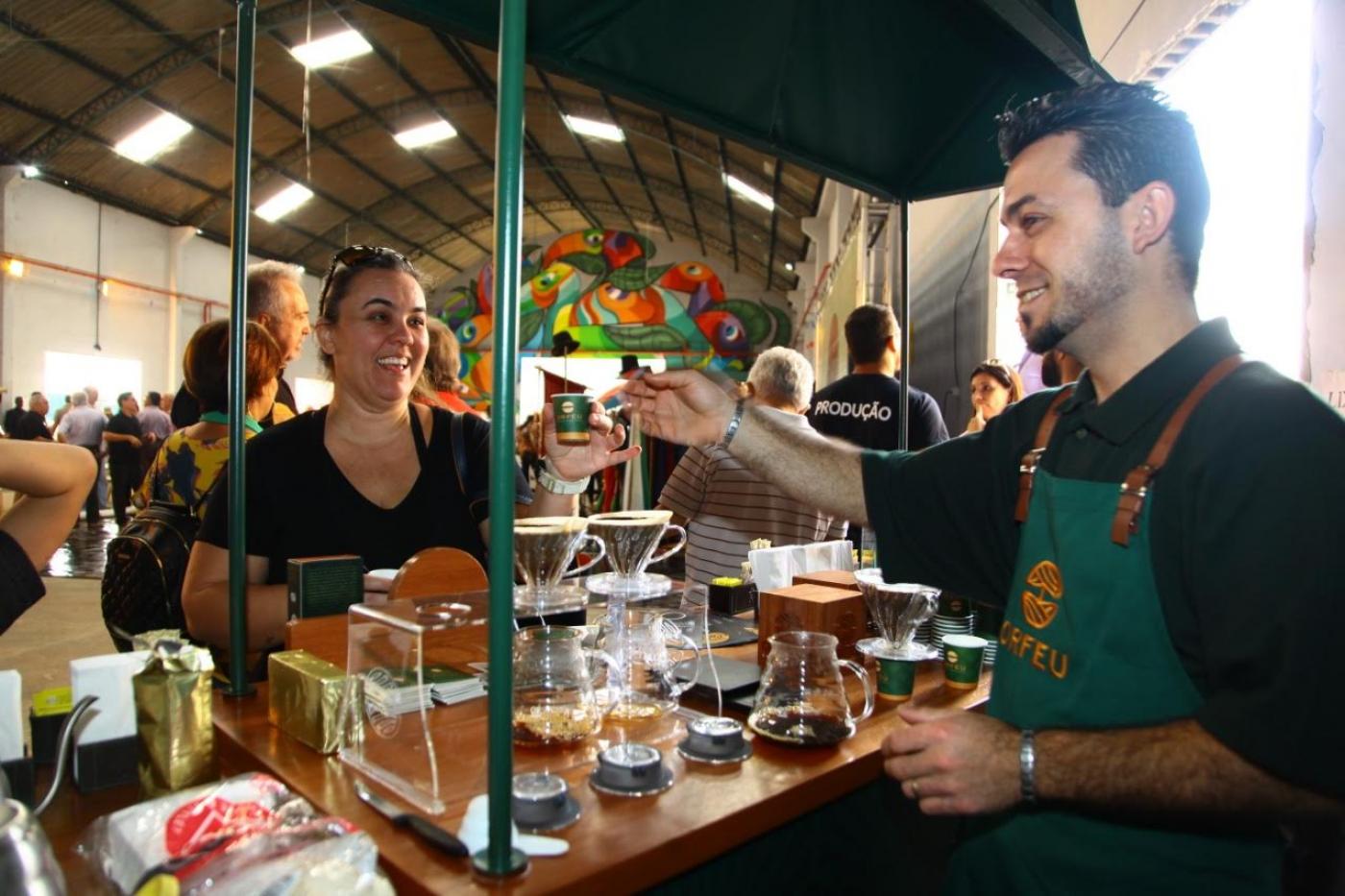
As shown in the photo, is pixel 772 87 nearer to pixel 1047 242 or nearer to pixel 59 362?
pixel 1047 242

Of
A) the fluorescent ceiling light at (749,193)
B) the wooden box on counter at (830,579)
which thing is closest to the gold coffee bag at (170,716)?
the wooden box on counter at (830,579)

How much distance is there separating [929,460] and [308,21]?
9.98 meters

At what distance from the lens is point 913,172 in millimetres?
2455

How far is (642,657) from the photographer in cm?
145

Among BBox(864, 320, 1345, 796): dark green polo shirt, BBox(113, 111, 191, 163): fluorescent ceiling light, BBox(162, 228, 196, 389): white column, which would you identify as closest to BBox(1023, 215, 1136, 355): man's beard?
BBox(864, 320, 1345, 796): dark green polo shirt

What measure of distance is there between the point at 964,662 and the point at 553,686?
0.80 metres

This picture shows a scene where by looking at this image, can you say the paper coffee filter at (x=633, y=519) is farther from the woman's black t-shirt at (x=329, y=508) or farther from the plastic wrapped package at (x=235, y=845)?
the plastic wrapped package at (x=235, y=845)

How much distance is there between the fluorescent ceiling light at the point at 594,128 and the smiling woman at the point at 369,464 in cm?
1127

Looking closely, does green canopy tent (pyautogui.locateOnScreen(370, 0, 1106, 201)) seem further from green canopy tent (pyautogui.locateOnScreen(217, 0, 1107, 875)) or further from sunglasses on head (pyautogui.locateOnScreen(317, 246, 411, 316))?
sunglasses on head (pyautogui.locateOnScreen(317, 246, 411, 316))

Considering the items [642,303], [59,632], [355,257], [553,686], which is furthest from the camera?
[642,303]

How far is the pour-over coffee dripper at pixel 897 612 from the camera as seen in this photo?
5.10 ft

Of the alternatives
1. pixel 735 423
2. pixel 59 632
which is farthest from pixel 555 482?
pixel 59 632

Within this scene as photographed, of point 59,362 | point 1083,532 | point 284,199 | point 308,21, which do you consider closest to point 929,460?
point 1083,532

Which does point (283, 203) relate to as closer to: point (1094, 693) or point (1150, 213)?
point (1150, 213)
